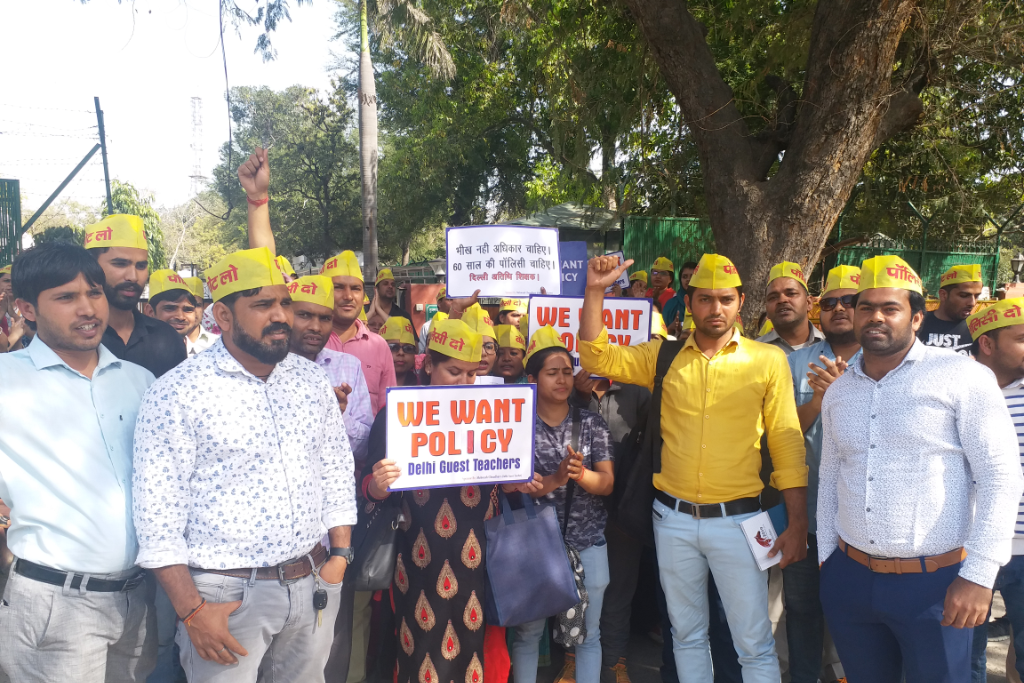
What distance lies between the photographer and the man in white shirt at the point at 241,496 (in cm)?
261

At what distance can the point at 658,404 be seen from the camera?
385cm

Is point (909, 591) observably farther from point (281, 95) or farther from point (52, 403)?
point (281, 95)

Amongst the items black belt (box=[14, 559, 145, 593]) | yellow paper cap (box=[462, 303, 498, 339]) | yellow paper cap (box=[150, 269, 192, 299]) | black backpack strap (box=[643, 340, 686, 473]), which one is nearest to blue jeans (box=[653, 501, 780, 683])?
black backpack strap (box=[643, 340, 686, 473])

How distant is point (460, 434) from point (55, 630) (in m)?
1.73

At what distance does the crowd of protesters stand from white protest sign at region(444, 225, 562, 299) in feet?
4.54

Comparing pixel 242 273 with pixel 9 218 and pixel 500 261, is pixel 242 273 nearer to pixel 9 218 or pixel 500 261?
pixel 500 261

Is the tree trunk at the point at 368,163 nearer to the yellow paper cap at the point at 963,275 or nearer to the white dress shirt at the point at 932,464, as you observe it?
the yellow paper cap at the point at 963,275

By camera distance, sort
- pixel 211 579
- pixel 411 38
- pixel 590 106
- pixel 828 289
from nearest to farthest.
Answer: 1. pixel 211 579
2. pixel 828 289
3. pixel 590 106
4. pixel 411 38

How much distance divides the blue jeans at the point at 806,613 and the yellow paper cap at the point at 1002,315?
1377 mm

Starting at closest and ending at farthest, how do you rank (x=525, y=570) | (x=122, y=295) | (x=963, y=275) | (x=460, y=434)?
1. (x=460, y=434)
2. (x=525, y=570)
3. (x=122, y=295)
4. (x=963, y=275)

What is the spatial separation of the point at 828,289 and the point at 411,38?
1447cm

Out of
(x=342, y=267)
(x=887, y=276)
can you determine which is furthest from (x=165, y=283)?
(x=887, y=276)

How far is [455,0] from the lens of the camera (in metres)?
19.5

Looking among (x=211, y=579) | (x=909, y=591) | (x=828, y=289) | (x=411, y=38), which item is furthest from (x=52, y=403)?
(x=411, y=38)
